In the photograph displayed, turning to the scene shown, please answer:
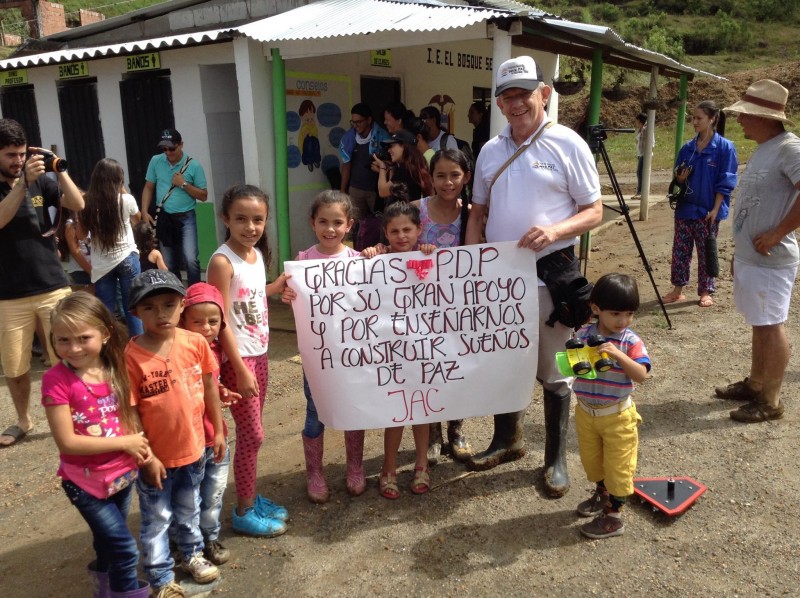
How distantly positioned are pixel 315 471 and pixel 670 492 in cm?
182

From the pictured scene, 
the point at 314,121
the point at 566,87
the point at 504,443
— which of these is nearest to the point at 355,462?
the point at 504,443

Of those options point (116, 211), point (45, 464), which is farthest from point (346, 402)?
point (116, 211)

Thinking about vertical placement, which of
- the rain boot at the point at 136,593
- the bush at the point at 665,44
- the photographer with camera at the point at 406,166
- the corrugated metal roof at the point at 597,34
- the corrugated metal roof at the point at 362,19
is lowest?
the rain boot at the point at 136,593

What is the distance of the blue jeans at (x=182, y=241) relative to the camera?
22.3ft

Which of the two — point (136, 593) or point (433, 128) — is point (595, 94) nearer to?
point (433, 128)

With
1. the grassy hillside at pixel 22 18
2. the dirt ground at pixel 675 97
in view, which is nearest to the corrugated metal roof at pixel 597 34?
the dirt ground at pixel 675 97

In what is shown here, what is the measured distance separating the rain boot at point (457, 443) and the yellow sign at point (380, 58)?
6.82 m

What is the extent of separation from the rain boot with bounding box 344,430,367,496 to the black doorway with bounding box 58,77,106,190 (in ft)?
22.7

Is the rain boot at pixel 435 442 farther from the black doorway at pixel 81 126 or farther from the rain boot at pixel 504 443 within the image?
the black doorway at pixel 81 126

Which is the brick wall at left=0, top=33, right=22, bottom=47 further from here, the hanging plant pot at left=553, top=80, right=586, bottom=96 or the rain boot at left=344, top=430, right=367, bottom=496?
the rain boot at left=344, top=430, right=367, bottom=496

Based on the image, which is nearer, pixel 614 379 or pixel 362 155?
pixel 614 379

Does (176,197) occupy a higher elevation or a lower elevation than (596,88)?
lower

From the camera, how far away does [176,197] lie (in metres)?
6.68

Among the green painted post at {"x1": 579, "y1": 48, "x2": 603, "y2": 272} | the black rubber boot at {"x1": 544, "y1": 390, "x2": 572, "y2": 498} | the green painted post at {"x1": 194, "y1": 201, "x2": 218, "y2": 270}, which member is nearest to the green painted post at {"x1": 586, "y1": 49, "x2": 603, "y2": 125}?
the green painted post at {"x1": 579, "y1": 48, "x2": 603, "y2": 272}
